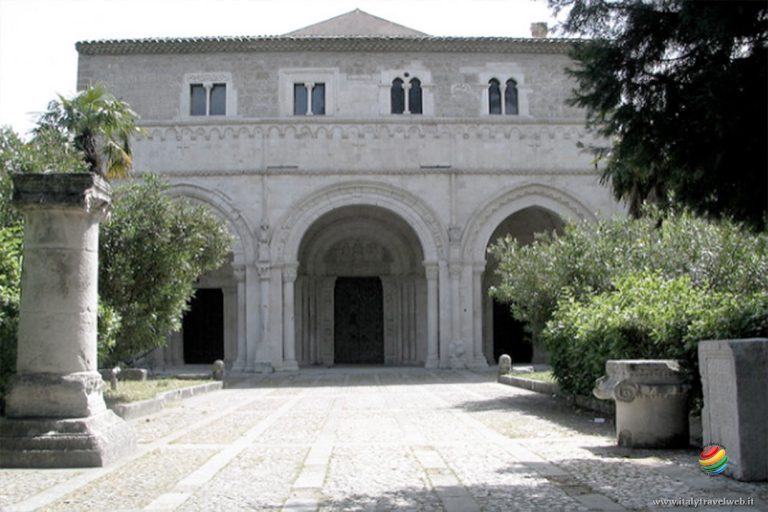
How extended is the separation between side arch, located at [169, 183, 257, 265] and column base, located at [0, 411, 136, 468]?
16574 mm

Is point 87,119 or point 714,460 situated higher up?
point 87,119

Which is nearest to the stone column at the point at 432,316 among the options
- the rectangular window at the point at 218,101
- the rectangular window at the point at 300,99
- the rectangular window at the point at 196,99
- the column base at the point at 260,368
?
the column base at the point at 260,368

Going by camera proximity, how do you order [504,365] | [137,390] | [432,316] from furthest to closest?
[432,316] → [504,365] → [137,390]

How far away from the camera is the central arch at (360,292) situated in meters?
27.8

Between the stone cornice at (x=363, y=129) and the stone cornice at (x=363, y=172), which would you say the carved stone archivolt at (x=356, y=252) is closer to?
the stone cornice at (x=363, y=172)

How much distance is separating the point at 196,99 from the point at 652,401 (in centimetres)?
2130

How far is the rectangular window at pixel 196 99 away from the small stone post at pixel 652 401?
68.2 ft

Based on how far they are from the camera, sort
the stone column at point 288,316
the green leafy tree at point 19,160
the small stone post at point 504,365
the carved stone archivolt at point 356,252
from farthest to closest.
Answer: the carved stone archivolt at point 356,252, the stone column at point 288,316, the small stone post at point 504,365, the green leafy tree at point 19,160

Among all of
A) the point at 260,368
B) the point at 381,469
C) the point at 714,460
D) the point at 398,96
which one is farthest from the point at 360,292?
the point at 714,460

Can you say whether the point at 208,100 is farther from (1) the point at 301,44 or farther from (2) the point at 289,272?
(2) the point at 289,272

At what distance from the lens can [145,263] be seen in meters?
14.3

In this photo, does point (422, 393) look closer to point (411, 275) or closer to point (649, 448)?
point (649, 448)

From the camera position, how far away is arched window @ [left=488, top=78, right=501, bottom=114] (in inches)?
1057

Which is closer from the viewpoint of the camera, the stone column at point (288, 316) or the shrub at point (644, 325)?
the shrub at point (644, 325)
